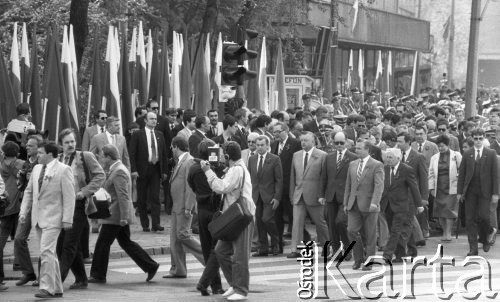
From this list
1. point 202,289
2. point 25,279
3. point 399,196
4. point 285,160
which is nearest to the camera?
point 202,289

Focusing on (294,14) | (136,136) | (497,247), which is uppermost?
(294,14)

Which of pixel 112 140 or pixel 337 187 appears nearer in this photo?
pixel 337 187

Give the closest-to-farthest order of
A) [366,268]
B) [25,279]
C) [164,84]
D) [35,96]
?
[25,279] < [366,268] < [35,96] < [164,84]

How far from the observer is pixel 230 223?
16875 mm

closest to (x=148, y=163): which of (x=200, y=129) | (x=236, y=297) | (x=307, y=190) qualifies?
(x=200, y=129)

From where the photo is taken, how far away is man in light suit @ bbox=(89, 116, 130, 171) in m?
23.8

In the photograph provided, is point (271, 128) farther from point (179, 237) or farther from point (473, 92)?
point (473, 92)

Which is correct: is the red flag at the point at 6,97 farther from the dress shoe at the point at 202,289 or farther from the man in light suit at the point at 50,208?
the dress shoe at the point at 202,289

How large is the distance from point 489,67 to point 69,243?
63.0 metres

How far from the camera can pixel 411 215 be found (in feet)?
70.6

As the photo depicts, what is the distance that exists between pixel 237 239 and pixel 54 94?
10797 millimetres

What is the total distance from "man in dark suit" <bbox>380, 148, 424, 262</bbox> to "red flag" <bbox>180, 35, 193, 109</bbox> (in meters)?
9.58

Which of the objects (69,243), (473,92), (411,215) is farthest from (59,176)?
(473,92)

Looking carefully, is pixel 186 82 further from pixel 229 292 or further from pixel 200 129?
pixel 229 292
